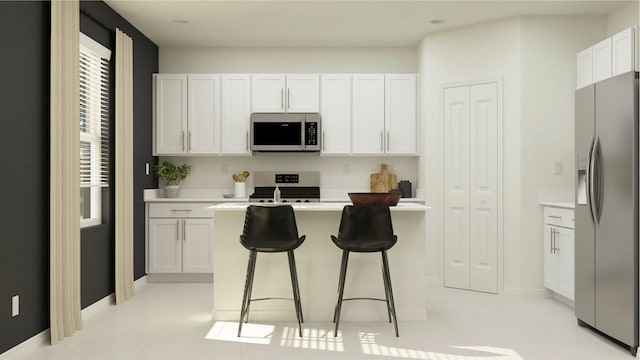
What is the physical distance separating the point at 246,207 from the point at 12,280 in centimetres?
159

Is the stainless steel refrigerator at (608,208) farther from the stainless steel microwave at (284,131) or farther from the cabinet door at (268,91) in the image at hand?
the cabinet door at (268,91)

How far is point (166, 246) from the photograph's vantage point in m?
5.86

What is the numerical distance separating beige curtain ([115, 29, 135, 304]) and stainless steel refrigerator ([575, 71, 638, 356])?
3.86 meters

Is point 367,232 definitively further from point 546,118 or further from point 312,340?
point 546,118

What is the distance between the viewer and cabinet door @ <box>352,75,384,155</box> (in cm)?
619

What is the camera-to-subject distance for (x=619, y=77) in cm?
354

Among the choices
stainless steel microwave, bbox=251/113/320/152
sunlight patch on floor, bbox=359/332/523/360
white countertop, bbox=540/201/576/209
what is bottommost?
sunlight patch on floor, bbox=359/332/523/360

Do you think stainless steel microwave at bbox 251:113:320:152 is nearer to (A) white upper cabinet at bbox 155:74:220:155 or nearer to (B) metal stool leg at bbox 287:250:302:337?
(A) white upper cabinet at bbox 155:74:220:155

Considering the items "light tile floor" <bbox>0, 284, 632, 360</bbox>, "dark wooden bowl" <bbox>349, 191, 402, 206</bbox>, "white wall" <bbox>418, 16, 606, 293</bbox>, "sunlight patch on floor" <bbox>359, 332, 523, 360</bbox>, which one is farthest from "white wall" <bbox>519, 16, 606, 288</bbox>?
"sunlight patch on floor" <bbox>359, 332, 523, 360</bbox>

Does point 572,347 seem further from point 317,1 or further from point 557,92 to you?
point 317,1

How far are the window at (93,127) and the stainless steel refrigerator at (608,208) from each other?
3.92 m

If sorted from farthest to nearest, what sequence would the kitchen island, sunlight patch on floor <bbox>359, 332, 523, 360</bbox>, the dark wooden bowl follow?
the kitchen island
the dark wooden bowl
sunlight patch on floor <bbox>359, 332, 523, 360</bbox>

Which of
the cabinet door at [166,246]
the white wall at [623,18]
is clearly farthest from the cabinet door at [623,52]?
the cabinet door at [166,246]

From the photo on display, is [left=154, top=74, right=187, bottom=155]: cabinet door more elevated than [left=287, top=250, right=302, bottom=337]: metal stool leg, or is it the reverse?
[left=154, top=74, right=187, bottom=155]: cabinet door
